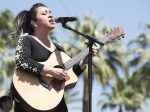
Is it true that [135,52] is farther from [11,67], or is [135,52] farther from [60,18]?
[60,18]

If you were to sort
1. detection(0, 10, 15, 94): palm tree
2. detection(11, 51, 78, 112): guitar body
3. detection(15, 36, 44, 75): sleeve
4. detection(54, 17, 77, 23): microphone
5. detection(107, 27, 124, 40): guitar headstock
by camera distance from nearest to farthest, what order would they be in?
detection(11, 51, 78, 112): guitar body < detection(15, 36, 44, 75): sleeve < detection(54, 17, 77, 23): microphone < detection(107, 27, 124, 40): guitar headstock < detection(0, 10, 15, 94): palm tree

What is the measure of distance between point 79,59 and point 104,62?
68.3 feet

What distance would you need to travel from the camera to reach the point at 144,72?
27109mm

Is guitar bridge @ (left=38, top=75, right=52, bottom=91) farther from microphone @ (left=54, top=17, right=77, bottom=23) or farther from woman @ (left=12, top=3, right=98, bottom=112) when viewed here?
microphone @ (left=54, top=17, right=77, bottom=23)

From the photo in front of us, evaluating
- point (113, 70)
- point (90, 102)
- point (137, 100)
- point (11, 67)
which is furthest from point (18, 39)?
point (137, 100)

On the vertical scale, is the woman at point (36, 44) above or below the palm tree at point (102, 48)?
above

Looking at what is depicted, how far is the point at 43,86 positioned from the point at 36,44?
43 centimetres

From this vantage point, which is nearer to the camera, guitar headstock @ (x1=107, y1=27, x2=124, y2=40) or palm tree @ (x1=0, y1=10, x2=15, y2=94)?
guitar headstock @ (x1=107, y1=27, x2=124, y2=40)

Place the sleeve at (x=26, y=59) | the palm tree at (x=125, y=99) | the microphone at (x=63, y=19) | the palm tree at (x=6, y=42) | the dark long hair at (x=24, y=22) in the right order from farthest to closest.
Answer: the palm tree at (x=125, y=99), the palm tree at (x=6, y=42), the dark long hair at (x=24, y=22), the microphone at (x=63, y=19), the sleeve at (x=26, y=59)

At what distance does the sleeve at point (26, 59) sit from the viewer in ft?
15.6

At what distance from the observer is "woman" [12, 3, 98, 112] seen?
15.7ft

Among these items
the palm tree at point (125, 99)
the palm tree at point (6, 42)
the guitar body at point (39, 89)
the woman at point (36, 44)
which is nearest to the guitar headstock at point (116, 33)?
the woman at point (36, 44)

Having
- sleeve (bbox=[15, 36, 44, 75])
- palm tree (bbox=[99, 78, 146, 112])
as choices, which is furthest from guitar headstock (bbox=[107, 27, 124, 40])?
palm tree (bbox=[99, 78, 146, 112])

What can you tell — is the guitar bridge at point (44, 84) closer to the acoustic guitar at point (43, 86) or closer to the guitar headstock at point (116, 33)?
the acoustic guitar at point (43, 86)
